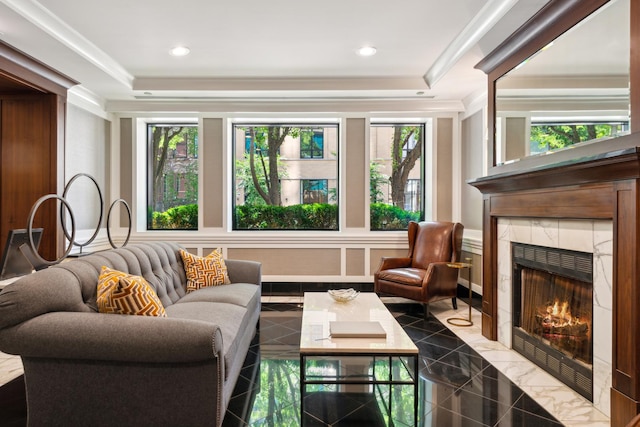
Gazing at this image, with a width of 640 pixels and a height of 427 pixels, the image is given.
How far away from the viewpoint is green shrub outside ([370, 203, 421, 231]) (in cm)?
545

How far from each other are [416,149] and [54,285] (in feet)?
15.4

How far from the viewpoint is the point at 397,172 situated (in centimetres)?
551

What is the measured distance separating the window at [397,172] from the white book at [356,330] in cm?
323

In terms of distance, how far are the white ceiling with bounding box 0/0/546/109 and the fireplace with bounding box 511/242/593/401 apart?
1.76 meters

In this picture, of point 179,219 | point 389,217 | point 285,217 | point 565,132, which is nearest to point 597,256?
point 565,132

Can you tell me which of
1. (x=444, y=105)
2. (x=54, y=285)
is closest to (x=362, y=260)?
(x=444, y=105)

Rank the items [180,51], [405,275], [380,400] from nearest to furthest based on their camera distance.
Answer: [380,400], [180,51], [405,275]

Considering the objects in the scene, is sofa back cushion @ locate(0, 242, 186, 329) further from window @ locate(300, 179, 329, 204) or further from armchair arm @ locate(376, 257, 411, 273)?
window @ locate(300, 179, 329, 204)

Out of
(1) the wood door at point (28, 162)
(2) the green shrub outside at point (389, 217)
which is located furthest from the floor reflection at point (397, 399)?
(1) the wood door at point (28, 162)

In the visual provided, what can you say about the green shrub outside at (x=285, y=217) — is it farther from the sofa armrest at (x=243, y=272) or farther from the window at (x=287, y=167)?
the sofa armrest at (x=243, y=272)

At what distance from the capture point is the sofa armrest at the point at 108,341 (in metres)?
1.71

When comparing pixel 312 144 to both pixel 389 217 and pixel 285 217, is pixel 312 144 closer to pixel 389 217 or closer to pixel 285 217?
pixel 285 217

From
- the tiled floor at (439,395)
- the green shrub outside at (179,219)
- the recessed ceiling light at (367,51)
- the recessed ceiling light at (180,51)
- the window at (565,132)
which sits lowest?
the tiled floor at (439,395)

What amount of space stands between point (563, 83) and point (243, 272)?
2976 millimetres
